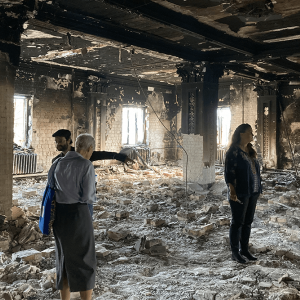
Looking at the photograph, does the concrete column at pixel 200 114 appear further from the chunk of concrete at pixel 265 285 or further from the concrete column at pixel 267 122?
the chunk of concrete at pixel 265 285

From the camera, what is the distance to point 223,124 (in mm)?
13789

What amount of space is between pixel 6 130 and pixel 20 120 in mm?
6720

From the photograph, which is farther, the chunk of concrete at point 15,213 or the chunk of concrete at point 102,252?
the chunk of concrete at point 15,213

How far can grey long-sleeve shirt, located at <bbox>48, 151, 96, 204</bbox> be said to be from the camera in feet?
7.82

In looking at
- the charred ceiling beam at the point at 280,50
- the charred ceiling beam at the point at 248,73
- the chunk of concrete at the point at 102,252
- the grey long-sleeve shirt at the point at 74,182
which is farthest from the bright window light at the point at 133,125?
the grey long-sleeve shirt at the point at 74,182

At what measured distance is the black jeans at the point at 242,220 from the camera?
11.7 ft

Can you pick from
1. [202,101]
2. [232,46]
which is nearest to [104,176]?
[202,101]

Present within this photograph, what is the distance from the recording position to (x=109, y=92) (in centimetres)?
1254

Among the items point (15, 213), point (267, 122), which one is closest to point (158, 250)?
point (15, 213)

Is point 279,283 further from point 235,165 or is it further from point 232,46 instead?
point 232,46

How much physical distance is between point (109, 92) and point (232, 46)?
6838 millimetres

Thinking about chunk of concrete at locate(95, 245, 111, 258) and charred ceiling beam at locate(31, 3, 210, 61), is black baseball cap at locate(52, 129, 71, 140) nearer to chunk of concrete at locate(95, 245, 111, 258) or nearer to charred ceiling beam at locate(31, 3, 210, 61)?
chunk of concrete at locate(95, 245, 111, 258)

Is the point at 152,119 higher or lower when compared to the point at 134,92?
lower

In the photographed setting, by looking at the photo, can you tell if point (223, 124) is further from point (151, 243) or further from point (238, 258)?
point (238, 258)
